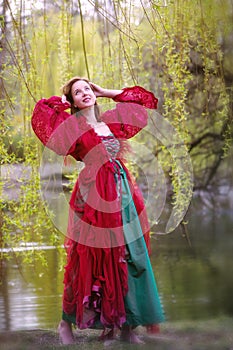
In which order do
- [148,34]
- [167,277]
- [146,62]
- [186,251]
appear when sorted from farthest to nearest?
[146,62], [186,251], [148,34], [167,277]

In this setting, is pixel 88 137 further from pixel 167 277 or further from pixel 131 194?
pixel 167 277

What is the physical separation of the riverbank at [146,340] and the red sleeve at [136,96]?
2.77 ft

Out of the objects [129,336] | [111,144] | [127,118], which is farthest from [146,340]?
[127,118]

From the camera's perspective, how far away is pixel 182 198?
11.9 feet

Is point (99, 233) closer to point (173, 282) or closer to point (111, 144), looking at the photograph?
point (111, 144)

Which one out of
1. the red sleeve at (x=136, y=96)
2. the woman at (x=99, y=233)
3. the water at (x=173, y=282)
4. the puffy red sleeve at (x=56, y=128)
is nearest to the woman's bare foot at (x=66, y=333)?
the woman at (x=99, y=233)

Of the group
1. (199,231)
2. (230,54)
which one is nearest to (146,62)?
(230,54)

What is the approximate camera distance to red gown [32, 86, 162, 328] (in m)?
2.21

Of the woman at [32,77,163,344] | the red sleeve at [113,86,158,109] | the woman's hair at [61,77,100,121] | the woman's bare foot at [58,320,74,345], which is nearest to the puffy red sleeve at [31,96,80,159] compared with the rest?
the woman at [32,77,163,344]

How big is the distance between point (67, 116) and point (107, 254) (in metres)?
0.49

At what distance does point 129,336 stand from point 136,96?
864 millimetres

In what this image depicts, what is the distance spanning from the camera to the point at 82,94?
2.29 meters

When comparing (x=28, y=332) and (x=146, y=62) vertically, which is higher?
(x=146, y=62)

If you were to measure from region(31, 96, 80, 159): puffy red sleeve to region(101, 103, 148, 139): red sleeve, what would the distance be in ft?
0.61
